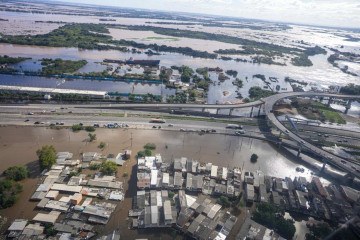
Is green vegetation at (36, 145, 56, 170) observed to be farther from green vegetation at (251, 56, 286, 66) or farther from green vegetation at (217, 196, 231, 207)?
green vegetation at (251, 56, 286, 66)

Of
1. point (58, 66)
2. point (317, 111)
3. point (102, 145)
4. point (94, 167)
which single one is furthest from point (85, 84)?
point (317, 111)

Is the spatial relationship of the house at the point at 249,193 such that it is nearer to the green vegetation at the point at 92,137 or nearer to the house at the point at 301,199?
the house at the point at 301,199

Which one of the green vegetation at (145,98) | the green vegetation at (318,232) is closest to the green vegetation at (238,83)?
the green vegetation at (145,98)

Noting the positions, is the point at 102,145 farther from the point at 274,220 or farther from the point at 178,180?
the point at 274,220

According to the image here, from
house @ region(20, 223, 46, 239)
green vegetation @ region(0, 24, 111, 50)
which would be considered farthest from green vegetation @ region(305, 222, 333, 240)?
green vegetation @ region(0, 24, 111, 50)

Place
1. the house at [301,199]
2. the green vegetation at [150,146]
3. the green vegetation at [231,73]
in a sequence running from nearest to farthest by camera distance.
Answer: the house at [301,199], the green vegetation at [150,146], the green vegetation at [231,73]

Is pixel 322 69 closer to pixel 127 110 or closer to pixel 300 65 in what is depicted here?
pixel 300 65

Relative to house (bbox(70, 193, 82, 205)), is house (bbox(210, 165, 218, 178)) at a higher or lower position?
lower

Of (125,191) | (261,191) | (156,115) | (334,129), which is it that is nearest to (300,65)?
(334,129)

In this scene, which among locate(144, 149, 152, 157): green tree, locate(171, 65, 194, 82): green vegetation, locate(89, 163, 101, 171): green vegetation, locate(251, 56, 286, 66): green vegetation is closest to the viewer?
locate(89, 163, 101, 171): green vegetation
